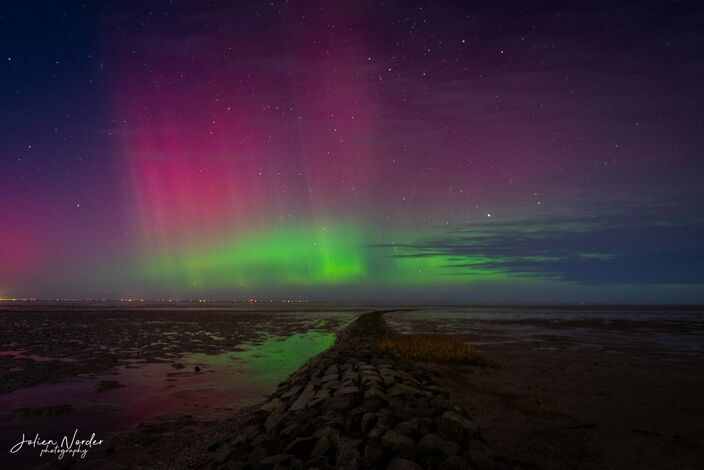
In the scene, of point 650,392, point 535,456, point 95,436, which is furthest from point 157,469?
point 650,392

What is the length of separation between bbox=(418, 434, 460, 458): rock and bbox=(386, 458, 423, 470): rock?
0.44 meters

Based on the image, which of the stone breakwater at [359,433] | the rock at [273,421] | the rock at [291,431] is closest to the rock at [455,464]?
the stone breakwater at [359,433]

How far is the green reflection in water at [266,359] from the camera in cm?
1409

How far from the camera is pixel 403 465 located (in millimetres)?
4785

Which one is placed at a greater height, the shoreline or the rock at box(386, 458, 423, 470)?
the rock at box(386, 458, 423, 470)

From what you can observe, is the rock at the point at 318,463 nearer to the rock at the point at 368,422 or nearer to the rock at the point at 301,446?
the rock at the point at 301,446

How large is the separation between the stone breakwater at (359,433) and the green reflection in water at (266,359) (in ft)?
16.5

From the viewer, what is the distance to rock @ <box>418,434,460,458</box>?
17.0 ft

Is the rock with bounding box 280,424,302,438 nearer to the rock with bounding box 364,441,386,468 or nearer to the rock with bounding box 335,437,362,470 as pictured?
the rock with bounding box 335,437,362,470

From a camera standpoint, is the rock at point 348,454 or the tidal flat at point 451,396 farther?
the tidal flat at point 451,396

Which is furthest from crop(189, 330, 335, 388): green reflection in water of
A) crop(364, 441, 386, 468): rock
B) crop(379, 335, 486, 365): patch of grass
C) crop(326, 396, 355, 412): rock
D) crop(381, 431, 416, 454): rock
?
crop(364, 441, 386, 468): rock

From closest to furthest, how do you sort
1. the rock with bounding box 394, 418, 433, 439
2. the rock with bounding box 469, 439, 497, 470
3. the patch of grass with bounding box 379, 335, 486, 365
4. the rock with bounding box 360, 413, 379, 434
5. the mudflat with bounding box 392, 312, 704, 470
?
the rock with bounding box 469, 439, 497, 470 < the rock with bounding box 394, 418, 433, 439 < the mudflat with bounding box 392, 312, 704, 470 < the rock with bounding box 360, 413, 379, 434 < the patch of grass with bounding box 379, 335, 486, 365

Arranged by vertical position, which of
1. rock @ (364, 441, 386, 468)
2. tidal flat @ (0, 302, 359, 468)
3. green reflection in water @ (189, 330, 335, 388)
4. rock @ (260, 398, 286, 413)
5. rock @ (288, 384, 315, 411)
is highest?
rock @ (364, 441, 386, 468)

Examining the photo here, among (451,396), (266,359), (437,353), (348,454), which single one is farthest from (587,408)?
(266,359)
